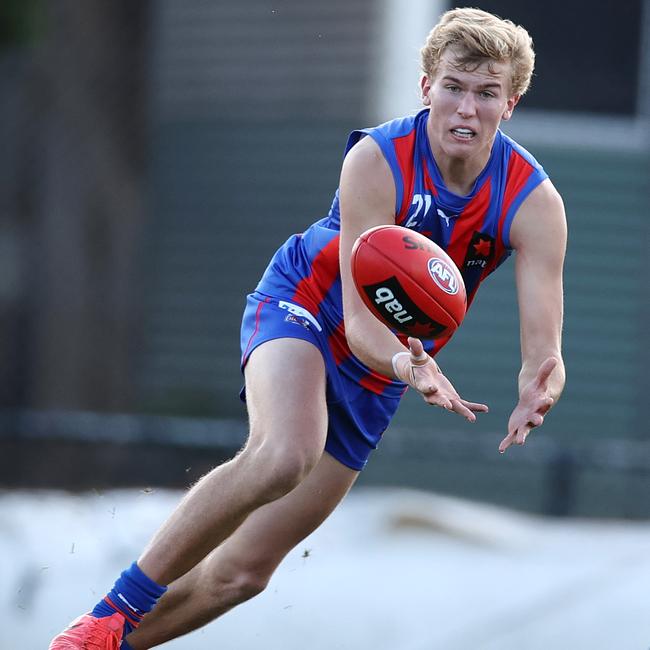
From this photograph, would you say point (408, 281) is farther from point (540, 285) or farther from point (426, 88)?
point (426, 88)

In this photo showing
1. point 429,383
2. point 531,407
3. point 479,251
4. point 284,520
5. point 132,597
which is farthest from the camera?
point 284,520

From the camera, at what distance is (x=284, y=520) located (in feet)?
16.5

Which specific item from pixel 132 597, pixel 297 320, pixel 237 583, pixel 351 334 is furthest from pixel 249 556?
pixel 351 334

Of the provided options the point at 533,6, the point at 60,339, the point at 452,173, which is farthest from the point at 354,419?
the point at 60,339

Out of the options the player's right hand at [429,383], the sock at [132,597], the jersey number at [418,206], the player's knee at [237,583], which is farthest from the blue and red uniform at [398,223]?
the sock at [132,597]

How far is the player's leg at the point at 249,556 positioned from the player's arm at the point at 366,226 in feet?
2.66

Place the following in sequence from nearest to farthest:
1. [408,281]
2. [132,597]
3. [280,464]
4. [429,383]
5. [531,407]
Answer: [429,383] < [408,281] < [531,407] < [280,464] < [132,597]

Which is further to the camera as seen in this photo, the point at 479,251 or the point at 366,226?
the point at 479,251

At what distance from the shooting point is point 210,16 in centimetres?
1288

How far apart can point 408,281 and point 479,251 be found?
70 cm

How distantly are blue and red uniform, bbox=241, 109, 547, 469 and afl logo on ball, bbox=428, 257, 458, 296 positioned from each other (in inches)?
18.4

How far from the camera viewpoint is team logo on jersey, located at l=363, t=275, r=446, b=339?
163 inches

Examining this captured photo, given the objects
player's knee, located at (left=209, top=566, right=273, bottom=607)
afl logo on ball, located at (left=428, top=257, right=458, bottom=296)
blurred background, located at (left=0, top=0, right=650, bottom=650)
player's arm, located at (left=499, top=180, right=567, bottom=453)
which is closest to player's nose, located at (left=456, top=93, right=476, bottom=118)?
player's arm, located at (left=499, top=180, right=567, bottom=453)

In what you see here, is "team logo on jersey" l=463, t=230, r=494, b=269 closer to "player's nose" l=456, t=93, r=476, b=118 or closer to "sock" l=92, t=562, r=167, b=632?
"player's nose" l=456, t=93, r=476, b=118
